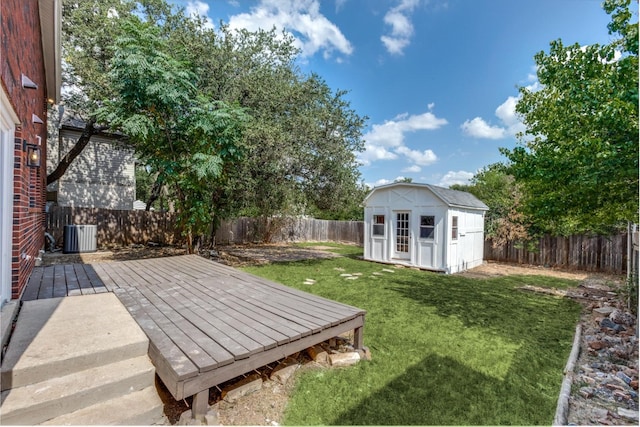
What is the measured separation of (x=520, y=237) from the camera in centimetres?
1082

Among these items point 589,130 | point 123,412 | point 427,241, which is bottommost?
point 123,412

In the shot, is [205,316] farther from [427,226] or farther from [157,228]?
[157,228]

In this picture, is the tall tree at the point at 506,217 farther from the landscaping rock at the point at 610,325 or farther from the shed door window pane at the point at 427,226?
the landscaping rock at the point at 610,325

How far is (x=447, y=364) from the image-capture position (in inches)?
131

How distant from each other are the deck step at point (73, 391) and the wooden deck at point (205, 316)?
0.56 feet

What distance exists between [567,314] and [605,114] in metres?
3.92

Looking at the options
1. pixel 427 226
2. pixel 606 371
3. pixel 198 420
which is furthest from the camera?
pixel 427 226

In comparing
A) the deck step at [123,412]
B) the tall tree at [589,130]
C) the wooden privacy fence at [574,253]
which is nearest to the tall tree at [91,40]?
the deck step at [123,412]

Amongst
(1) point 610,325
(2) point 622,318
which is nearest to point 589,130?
(1) point 610,325

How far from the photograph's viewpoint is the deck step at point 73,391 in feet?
6.23

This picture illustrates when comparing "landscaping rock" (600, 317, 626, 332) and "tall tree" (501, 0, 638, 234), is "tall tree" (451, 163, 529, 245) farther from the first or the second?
"landscaping rock" (600, 317, 626, 332)

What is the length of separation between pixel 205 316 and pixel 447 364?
281cm

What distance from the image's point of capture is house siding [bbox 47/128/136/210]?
13.4m

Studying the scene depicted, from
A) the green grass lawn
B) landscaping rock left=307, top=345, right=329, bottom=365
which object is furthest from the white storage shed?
landscaping rock left=307, top=345, right=329, bottom=365
